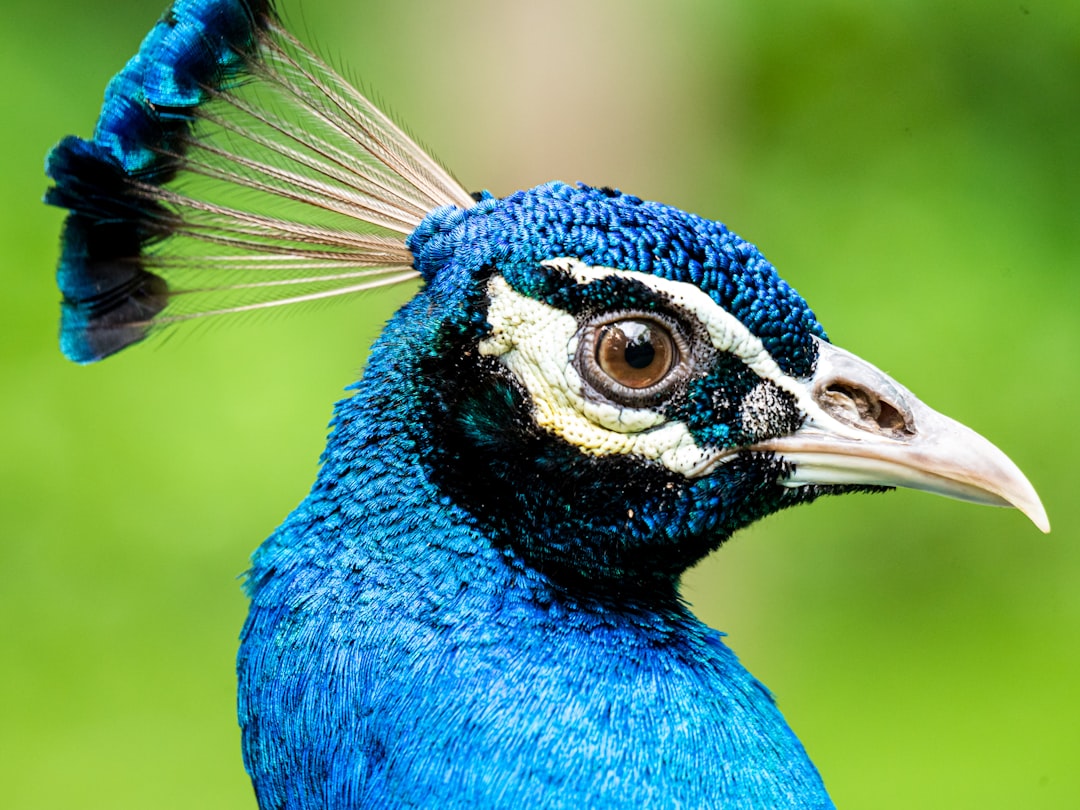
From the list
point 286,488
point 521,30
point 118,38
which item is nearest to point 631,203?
point 521,30

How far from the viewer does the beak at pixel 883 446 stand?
147 centimetres

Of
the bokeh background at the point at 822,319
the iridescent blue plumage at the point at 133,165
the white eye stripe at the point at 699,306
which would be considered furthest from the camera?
the bokeh background at the point at 822,319

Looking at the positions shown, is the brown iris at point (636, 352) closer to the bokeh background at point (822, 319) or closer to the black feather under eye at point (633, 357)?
the black feather under eye at point (633, 357)

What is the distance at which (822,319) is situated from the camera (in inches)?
172

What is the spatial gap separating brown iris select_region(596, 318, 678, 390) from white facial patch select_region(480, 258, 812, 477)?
0.03 m

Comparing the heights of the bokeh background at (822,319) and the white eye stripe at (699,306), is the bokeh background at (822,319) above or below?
above

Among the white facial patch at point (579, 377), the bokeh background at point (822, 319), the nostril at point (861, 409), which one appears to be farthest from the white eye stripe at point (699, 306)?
the bokeh background at point (822, 319)

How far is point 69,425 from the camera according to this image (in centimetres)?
403

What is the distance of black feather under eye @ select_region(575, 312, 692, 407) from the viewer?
4.92 ft

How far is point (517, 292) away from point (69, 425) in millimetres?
2863

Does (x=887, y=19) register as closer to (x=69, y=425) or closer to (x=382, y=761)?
(x=69, y=425)

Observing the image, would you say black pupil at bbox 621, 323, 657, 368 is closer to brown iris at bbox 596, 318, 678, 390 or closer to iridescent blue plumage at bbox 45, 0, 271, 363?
brown iris at bbox 596, 318, 678, 390

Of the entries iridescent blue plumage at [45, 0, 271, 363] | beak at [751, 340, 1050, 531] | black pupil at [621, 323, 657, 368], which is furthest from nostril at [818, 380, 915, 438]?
iridescent blue plumage at [45, 0, 271, 363]

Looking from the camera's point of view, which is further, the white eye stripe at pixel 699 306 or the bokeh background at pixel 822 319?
the bokeh background at pixel 822 319
